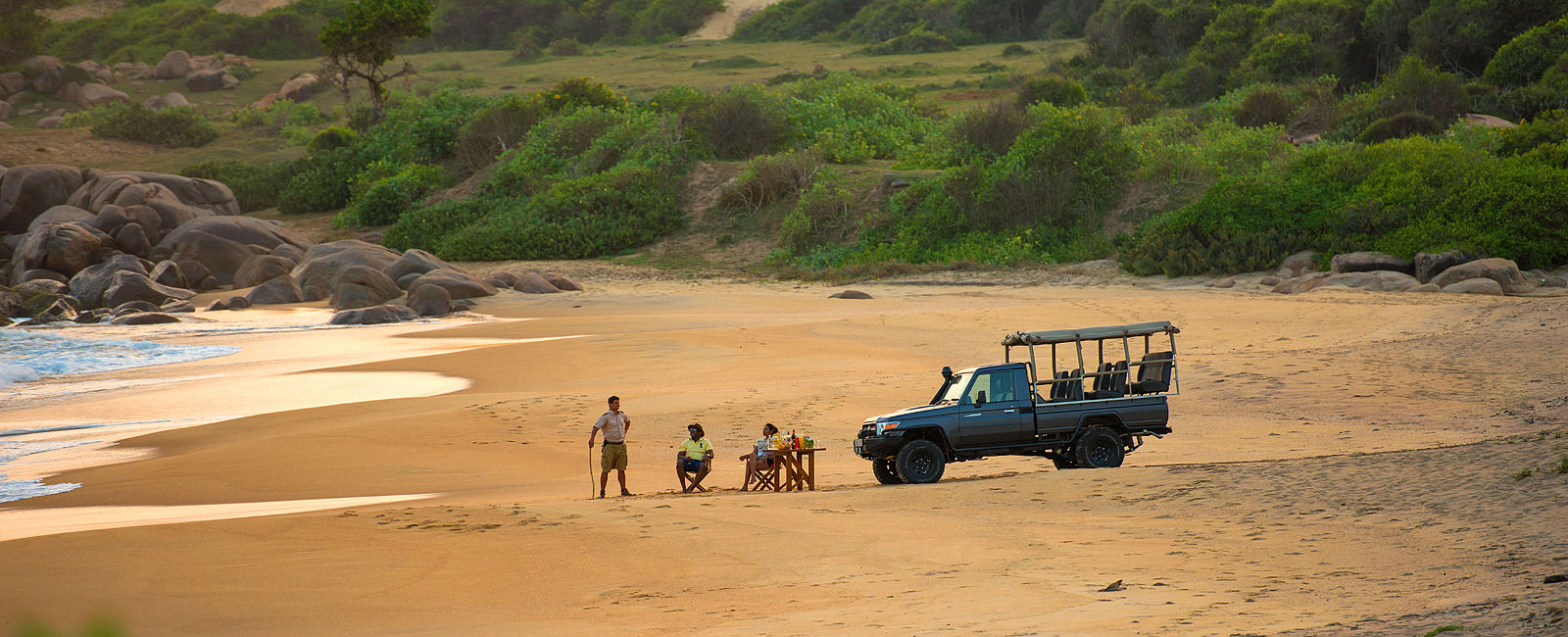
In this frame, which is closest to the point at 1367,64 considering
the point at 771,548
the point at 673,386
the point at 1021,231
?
the point at 1021,231

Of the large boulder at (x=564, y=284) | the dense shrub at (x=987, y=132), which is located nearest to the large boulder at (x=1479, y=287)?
the dense shrub at (x=987, y=132)

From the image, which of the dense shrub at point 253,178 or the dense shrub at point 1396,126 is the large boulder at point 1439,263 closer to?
the dense shrub at point 1396,126

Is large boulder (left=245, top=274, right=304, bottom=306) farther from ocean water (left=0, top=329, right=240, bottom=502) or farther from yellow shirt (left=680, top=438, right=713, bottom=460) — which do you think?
yellow shirt (left=680, top=438, right=713, bottom=460)

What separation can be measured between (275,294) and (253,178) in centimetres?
1790

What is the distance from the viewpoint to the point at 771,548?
28.0 ft

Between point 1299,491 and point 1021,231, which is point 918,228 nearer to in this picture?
point 1021,231

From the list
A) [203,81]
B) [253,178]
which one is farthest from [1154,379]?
[203,81]

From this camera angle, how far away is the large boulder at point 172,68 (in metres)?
72.8

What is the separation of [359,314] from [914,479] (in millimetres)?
18878

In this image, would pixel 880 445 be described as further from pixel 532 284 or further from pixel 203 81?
pixel 203 81

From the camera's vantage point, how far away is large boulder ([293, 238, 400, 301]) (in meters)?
31.2

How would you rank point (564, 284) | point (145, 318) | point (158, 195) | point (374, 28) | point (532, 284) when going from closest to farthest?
1. point (145, 318)
2. point (532, 284)
3. point (564, 284)
4. point (158, 195)
5. point (374, 28)

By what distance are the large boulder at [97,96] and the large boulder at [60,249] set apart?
34805 millimetres

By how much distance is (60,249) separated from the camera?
110 feet
